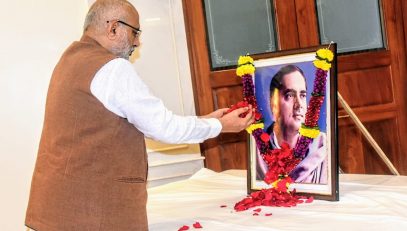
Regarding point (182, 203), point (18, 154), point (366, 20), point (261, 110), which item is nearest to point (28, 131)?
point (18, 154)

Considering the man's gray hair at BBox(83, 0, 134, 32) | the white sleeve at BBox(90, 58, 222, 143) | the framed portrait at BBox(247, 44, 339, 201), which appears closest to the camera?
the white sleeve at BBox(90, 58, 222, 143)

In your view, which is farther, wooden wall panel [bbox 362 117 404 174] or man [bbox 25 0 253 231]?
wooden wall panel [bbox 362 117 404 174]

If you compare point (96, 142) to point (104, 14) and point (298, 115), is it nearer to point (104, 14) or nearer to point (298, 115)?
point (104, 14)

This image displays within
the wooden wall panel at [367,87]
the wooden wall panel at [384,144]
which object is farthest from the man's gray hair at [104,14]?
the wooden wall panel at [384,144]

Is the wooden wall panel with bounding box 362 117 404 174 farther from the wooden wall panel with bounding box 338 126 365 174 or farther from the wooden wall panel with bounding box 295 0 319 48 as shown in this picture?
the wooden wall panel with bounding box 295 0 319 48

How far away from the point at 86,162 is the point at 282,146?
3.15ft

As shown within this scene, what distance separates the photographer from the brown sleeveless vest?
1.92 metres

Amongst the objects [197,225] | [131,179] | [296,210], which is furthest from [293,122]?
[131,179]

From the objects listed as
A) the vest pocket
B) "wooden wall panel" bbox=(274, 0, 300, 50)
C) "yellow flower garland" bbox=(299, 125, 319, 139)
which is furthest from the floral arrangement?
"wooden wall panel" bbox=(274, 0, 300, 50)

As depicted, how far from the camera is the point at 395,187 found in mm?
2291

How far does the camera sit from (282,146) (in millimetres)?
2439

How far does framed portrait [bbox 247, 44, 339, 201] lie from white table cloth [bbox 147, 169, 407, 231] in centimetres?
12

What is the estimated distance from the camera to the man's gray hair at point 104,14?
210 cm

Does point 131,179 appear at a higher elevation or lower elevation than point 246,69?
lower
